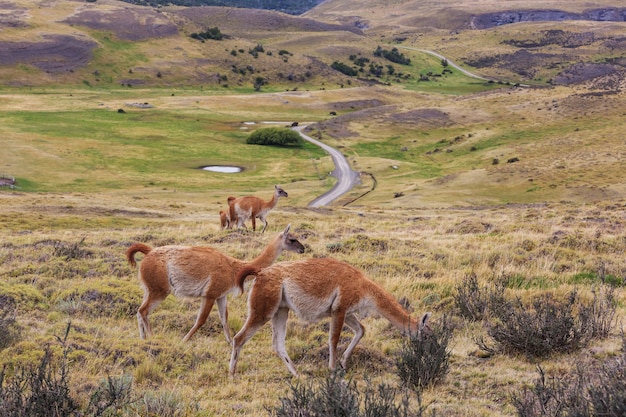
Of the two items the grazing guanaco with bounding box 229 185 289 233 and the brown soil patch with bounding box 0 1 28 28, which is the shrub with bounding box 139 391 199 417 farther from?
the brown soil patch with bounding box 0 1 28 28

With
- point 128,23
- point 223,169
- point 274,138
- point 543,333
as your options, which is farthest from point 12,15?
point 543,333

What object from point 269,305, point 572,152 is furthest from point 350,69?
point 269,305

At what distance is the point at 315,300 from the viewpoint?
8.70 m

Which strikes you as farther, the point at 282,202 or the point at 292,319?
the point at 282,202

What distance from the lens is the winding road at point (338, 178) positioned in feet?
187

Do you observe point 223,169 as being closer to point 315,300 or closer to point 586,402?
point 315,300

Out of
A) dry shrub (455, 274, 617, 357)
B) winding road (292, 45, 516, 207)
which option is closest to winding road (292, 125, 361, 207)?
winding road (292, 45, 516, 207)

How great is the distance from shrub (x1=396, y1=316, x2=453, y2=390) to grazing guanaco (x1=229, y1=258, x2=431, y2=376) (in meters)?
0.26

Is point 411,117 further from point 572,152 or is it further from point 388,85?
point 388,85

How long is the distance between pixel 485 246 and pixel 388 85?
146 meters

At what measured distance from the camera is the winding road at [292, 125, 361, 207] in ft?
187

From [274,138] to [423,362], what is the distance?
8073cm

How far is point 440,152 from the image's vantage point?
82.8 metres

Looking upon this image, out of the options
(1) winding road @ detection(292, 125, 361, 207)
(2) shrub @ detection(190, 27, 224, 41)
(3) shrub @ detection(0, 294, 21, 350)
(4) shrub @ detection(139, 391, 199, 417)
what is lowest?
(1) winding road @ detection(292, 125, 361, 207)
